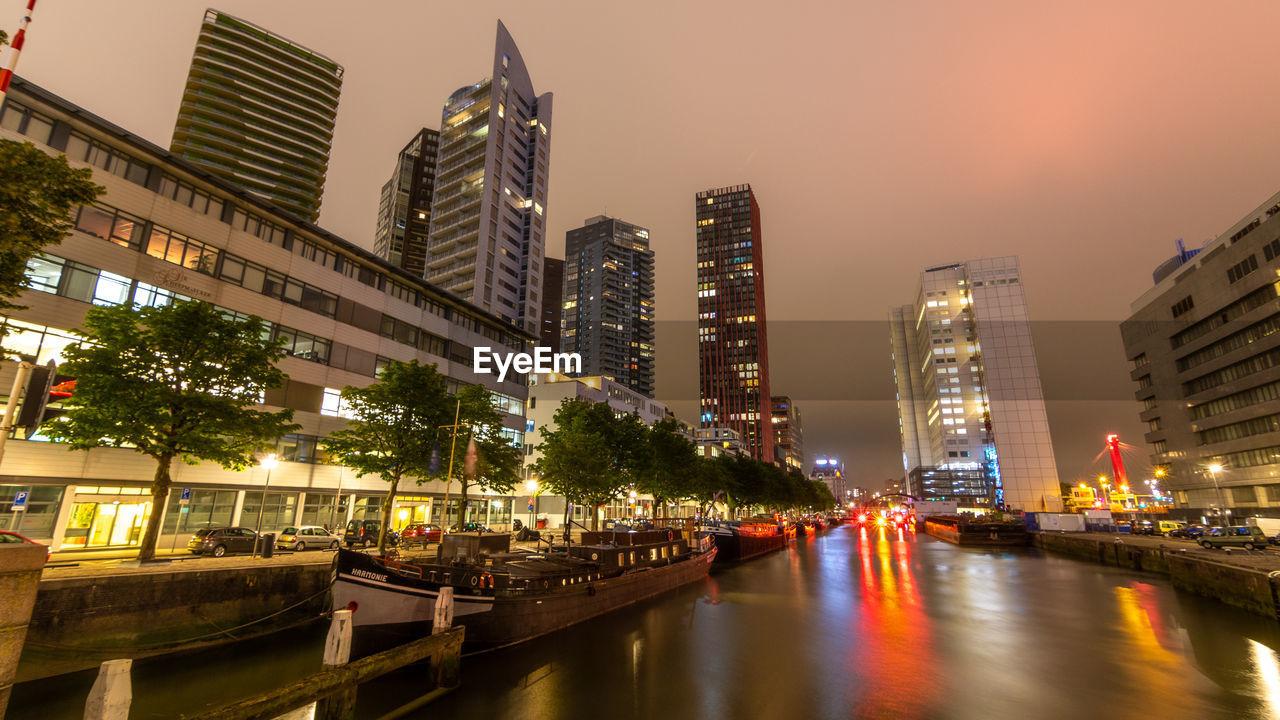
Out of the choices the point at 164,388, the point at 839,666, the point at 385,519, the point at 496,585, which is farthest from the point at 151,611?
the point at 839,666

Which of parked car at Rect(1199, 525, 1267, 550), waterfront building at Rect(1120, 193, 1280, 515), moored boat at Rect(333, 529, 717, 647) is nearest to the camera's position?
moored boat at Rect(333, 529, 717, 647)

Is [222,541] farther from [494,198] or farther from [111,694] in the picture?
[494,198]

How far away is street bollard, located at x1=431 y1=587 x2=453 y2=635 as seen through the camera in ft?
59.3

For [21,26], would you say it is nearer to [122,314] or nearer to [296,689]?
[296,689]

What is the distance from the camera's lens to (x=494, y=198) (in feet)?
350

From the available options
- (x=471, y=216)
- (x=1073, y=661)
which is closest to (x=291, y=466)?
(x=1073, y=661)

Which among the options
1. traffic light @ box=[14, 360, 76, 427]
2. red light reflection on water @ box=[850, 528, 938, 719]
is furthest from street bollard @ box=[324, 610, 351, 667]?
red light reflection on water @ box=[850, 528, 938, 719]

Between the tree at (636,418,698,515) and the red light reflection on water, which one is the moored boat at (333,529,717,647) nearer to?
the red light reflection on water

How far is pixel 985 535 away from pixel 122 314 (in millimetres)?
110215

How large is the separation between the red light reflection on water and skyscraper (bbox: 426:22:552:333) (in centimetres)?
8097

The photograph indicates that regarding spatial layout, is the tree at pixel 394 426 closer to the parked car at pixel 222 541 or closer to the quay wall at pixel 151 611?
the parked car at pixel 222 541

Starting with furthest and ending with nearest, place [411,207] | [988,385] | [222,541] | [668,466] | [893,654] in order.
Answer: [988,385], [411,207], [668,466], [222,541], [893,654]

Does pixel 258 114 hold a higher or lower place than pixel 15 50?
higher

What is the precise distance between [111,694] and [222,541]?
26679mm
